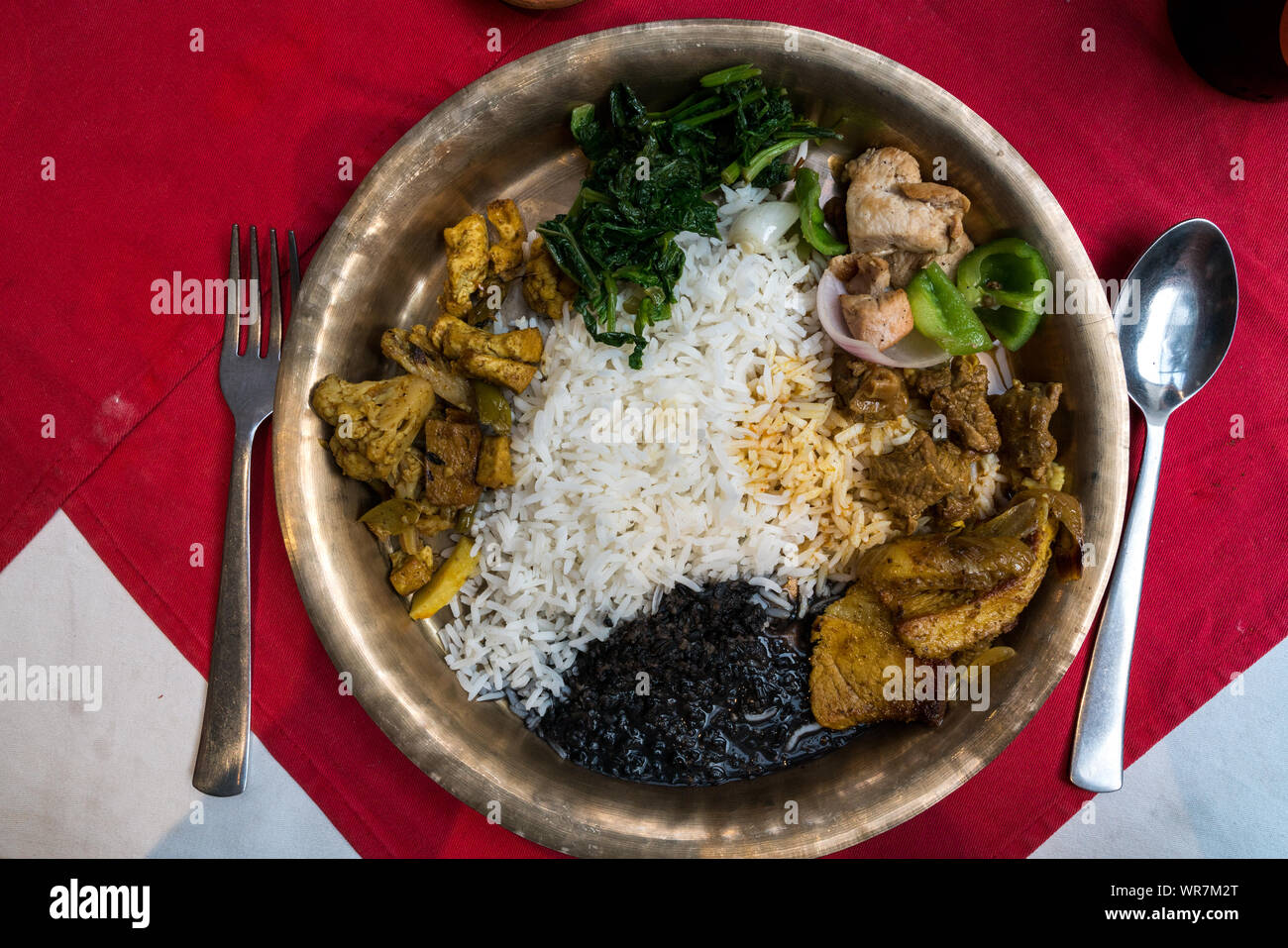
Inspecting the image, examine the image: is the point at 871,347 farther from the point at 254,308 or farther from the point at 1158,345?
the point at 254,308

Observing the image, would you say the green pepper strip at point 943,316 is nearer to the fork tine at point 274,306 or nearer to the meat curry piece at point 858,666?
the meat curry piece at point 858,666

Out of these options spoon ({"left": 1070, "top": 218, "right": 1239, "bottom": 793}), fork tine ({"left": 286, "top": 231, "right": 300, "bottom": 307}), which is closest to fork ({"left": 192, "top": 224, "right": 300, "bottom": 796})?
fork tine ({"left": 286, "top": 231, "right": 300, "bottom": 307})

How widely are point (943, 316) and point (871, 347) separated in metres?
0.27

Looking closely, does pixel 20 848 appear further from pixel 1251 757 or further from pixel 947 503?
pixel 1251 757

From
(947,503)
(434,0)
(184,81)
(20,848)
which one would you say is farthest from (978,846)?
(184,81)

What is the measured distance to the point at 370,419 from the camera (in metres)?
2.47

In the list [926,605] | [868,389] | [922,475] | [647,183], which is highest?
[647,183]

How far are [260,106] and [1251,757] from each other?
4.68m

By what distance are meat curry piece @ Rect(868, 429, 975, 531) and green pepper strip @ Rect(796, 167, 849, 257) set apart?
0.76 m

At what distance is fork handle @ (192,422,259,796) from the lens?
2.73 metres

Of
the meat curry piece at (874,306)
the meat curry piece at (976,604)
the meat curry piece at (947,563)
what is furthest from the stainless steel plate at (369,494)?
the meat curry piece at (874,306)

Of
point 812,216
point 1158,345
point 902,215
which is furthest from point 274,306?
point 1158,345

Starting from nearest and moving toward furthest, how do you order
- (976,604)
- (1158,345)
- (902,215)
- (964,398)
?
(976,604)
(902,215)
(964,398)
(1158,345)

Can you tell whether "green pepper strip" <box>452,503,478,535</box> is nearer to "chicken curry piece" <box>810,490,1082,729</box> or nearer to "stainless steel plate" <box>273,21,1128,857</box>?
"stainless steel plate" <box>273,21,1128,857</box>
